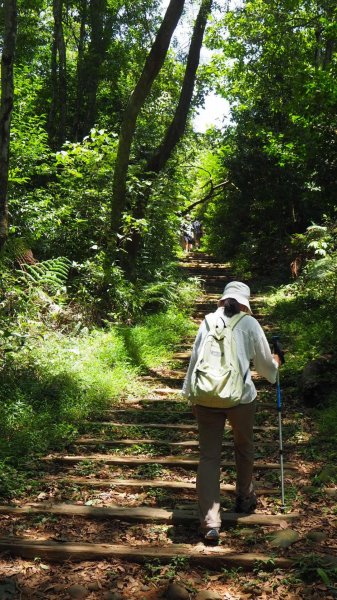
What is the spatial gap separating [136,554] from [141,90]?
8451 millimetres

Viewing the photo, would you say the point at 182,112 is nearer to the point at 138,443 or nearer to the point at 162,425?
the point at 162,425

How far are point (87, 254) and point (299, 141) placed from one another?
19.1 feet

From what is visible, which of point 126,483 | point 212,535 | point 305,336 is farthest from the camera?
point 305,336

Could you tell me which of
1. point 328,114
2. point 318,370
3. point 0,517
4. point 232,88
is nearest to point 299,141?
point 328,114

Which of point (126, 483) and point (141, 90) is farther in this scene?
point (141, 90)

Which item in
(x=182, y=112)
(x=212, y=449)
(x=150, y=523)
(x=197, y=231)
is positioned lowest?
(x=150, y=523)

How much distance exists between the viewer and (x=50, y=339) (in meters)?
7.95

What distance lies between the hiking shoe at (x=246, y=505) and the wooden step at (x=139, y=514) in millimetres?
63

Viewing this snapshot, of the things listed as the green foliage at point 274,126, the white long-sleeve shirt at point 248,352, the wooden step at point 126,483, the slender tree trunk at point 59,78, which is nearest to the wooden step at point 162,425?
the wooden step at point 126,483

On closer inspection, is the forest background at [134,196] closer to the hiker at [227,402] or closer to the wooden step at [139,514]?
the wooden step at [139,514]

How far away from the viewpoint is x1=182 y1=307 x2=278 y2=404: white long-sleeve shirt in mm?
3934

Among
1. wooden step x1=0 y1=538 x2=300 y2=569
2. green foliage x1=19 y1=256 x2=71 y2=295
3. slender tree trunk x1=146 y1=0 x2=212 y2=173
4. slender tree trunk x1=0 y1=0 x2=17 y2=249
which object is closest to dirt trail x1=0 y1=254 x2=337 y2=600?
wooden step x1=0 y1=538 x2=300 y2=569

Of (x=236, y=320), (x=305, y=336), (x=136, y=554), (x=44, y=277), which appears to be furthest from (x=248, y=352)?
(x=305, y=336)

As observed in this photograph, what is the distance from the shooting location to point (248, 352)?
4039mm
